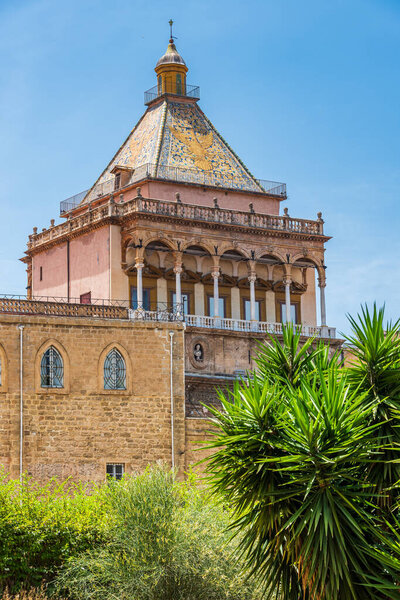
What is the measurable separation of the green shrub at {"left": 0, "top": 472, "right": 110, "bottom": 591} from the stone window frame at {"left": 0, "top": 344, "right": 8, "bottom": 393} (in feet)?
16.7

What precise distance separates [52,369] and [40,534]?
7.09 m

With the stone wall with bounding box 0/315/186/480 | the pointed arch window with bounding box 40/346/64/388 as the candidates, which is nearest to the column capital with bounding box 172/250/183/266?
the stone wall with bounding box 0/315/186/480

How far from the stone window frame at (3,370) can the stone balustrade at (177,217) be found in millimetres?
10705

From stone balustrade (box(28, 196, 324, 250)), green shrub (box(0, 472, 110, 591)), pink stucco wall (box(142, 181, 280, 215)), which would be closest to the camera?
green shrub (box(0, 472, 110, 591))

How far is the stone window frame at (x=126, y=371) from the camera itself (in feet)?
104

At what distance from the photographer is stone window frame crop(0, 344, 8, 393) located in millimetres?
30484

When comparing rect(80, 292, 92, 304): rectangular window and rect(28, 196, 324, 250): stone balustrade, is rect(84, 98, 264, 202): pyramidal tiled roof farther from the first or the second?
rect(80, 292, 92, 304): rectangular window

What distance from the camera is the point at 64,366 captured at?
3136 centimetres

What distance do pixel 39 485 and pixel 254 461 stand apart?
13383 millimetres

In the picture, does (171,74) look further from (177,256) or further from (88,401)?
(88,401)

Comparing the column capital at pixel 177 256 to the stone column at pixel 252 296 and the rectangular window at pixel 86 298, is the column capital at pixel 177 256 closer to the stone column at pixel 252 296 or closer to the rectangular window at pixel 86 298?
the stone column at pixel 252 296

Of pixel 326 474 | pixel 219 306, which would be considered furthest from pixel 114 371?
pixel 326 474

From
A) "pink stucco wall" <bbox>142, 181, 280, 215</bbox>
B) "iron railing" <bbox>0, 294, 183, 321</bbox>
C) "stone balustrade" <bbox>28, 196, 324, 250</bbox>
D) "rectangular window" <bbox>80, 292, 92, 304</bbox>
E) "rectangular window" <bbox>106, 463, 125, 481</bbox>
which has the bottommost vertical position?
"rectangular window" <bbox>106, 463, 125, 481</bbox>

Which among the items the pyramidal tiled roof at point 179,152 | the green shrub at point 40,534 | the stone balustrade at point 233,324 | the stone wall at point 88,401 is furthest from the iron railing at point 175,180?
the green shrub at point 40,534
